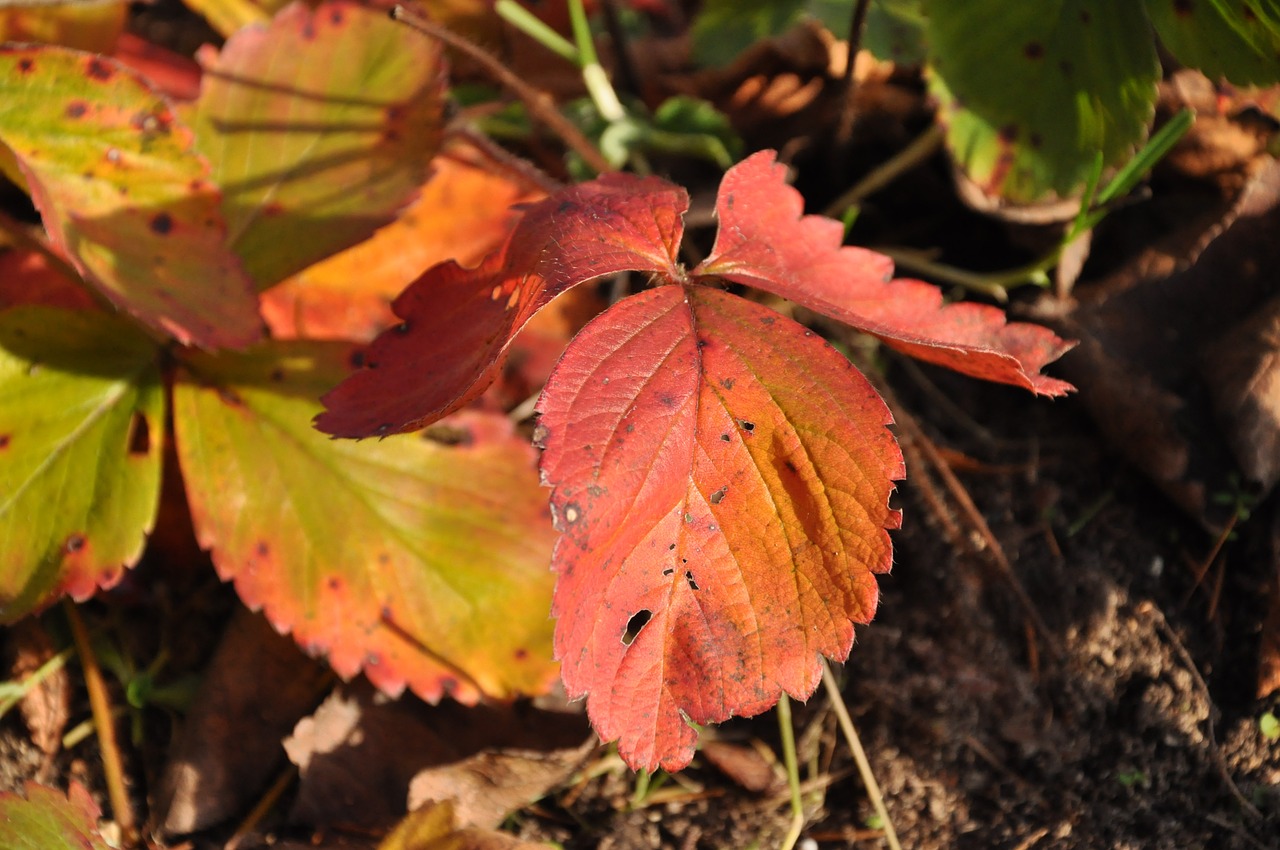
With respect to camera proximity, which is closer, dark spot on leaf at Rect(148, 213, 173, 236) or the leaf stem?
dark spot on leaf at Rect(148, 213, 173, 236)

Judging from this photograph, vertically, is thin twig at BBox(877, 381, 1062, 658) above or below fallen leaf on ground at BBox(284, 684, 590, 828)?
above

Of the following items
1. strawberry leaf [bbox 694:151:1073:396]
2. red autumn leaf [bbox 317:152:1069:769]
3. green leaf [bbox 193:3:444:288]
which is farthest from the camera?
green leaf [bbox 193:3:444:288]

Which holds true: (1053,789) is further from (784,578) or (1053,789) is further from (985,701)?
(784,578)

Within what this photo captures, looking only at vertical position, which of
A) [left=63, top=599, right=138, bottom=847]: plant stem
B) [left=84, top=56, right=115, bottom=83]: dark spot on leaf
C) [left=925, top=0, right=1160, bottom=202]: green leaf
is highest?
[left=925, top=0, right=1160, bottom=202]: green leaf

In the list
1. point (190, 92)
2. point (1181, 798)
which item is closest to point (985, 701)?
point (1181, 798)

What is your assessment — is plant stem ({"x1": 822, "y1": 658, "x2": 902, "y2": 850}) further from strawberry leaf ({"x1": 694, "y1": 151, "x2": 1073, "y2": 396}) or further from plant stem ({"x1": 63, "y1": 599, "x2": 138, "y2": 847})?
plant stem ({"x1": 63, "y1": 599, "x2": 138, "y2": 847})

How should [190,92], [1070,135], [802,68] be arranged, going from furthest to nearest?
[802,68] → [190,92] → [1070,135]

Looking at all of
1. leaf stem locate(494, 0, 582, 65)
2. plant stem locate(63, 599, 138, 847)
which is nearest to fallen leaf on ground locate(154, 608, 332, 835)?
plant stem locate(63, 599, 138, 847)

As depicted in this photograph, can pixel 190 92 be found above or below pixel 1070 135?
below
